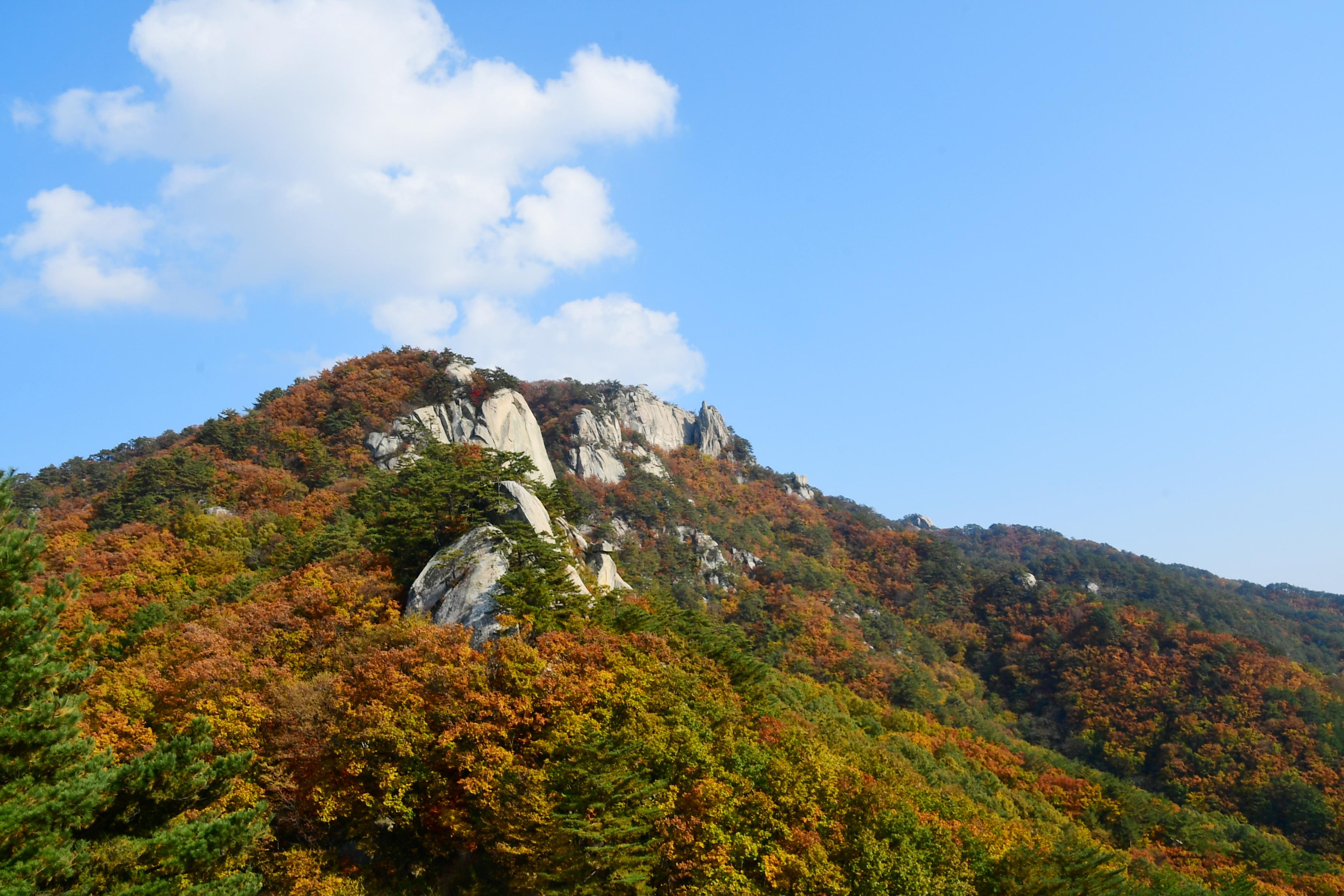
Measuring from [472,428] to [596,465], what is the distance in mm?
27208

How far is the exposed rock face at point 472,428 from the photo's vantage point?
48938 mm

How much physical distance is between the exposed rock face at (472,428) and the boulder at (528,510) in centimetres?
1467

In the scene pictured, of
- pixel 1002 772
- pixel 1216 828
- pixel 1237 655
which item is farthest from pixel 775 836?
pixel 1237 655

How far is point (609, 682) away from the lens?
2020 cm

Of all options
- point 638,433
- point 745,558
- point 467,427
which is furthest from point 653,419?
point 467,427

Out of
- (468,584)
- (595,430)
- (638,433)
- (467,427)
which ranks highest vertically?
(638,433)

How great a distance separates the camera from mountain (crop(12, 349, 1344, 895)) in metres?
17.2

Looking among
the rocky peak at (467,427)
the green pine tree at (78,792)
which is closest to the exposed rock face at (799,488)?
the rocky peak at (467,427)

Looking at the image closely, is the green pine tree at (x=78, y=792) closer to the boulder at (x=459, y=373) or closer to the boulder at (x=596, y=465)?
the boulder at (x=459, y=373)

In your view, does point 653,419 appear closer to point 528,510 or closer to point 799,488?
point 799,488

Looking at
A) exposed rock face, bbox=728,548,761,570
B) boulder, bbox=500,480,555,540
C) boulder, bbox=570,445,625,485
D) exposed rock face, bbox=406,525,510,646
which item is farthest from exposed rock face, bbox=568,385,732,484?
exposed rock face, bbox=406,525,510,646

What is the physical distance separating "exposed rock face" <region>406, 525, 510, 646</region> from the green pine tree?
368 inches

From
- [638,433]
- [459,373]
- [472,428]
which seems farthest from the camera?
[638,433]

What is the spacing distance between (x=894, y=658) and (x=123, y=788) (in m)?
60.2
